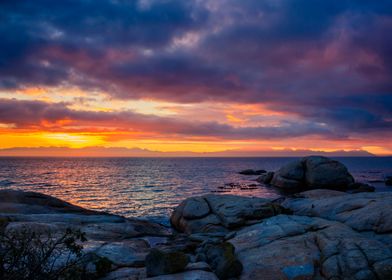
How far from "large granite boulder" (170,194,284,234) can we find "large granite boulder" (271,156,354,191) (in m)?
31.9

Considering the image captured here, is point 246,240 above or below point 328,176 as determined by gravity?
above

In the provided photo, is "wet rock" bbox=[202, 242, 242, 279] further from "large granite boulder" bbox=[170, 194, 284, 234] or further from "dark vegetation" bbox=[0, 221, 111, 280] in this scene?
"large granite boulder" bbox=[170, 194, 284, 234]

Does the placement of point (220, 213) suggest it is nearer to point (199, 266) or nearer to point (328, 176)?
point (199, 266)

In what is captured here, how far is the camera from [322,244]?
11.5 meters

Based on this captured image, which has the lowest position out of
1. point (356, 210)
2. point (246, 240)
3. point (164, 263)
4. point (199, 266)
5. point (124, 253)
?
point (124, 253)

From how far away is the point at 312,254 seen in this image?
11.0m

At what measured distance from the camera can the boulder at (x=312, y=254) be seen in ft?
32.6

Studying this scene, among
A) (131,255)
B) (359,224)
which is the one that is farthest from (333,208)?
(131,255)

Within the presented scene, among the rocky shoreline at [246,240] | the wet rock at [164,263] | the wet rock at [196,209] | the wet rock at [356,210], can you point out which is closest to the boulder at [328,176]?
the rocky shoreline at [246,240]

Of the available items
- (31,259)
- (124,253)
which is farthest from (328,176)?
(31,259)

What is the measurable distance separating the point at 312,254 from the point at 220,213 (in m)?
9.34

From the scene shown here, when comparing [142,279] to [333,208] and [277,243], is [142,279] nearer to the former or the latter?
[277,243]

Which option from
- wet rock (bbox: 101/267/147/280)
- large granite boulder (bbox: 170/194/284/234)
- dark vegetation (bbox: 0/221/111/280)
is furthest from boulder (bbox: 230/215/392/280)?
dark vegetation (bbox: 0/221/111/280)

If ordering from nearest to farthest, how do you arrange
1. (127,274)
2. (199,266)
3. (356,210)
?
1. (199,266)
2. (127,274)
3. (356,210)
